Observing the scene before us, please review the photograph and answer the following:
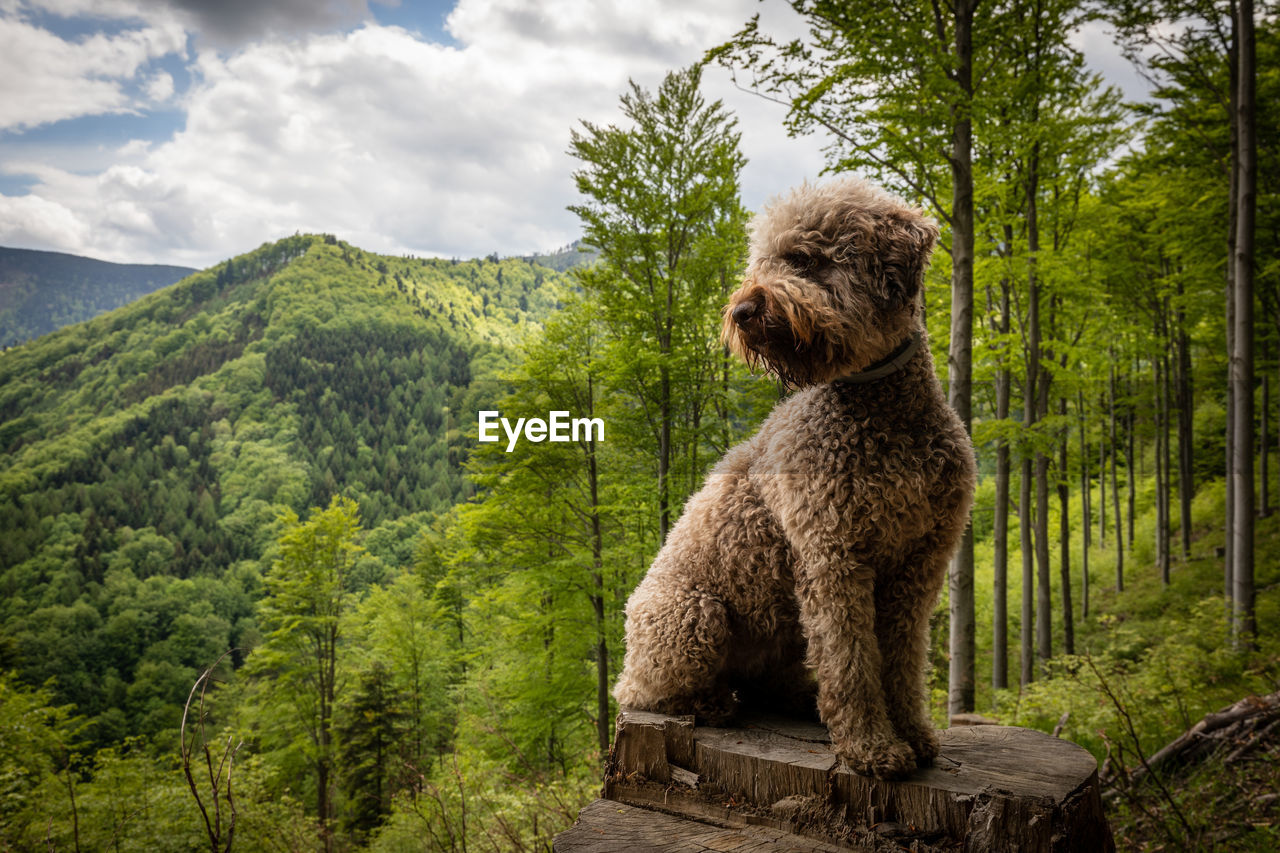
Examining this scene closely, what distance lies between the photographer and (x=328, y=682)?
75.8 ft

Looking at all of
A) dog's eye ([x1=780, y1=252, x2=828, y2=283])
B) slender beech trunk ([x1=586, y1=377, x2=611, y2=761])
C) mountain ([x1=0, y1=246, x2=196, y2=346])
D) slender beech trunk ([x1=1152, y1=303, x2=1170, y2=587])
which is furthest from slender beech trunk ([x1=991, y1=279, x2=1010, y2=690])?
mountain ([x1=0, y1=246, x2=196, y2=346])

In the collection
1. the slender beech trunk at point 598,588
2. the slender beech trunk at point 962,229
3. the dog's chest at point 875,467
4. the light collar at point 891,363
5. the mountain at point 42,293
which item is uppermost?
the mountain at point 42,293

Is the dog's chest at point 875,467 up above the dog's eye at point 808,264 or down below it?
below

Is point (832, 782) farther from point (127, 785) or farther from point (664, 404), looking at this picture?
point (127, 785)

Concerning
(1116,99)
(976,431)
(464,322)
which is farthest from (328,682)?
(464,322)

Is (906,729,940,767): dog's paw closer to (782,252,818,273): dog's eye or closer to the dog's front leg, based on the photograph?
the dog's front leg

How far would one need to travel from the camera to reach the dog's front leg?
2.16m

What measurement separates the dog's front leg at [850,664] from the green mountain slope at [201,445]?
34623 mm

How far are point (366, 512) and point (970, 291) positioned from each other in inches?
3464

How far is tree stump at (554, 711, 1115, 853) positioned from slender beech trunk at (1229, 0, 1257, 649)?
7.61m

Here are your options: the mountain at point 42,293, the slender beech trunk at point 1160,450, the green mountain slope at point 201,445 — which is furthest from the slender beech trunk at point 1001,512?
the mountain at point 42,293

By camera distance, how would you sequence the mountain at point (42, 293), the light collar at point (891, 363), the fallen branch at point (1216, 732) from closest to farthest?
the light collar at point (891, 363) → the fallen branch at point (1216, 732) → the mountain at point (42, 293)

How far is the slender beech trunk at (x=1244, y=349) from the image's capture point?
7.46 meters
